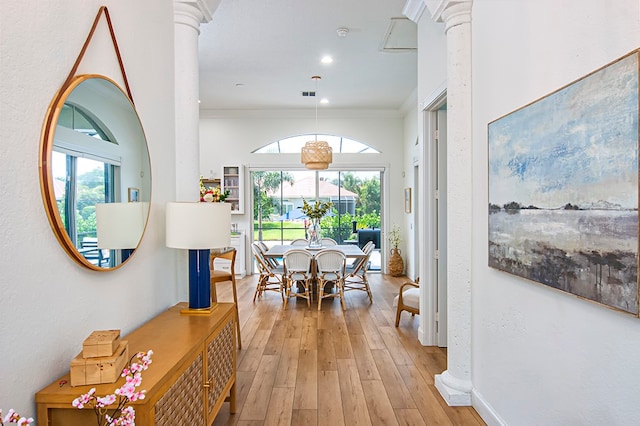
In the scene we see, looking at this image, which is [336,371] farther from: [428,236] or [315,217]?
[315,217]

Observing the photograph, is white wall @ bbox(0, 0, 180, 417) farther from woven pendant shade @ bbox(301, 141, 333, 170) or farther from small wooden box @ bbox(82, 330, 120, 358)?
woven pendant shade @ bbox(301, 141, 333, 170)

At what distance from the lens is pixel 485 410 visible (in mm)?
2504

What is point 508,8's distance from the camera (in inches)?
86.1

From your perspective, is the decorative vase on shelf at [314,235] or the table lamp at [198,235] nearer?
the table lamp at [198,235]

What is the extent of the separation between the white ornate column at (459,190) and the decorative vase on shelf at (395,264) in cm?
505

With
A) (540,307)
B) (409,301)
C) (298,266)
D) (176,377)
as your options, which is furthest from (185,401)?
(298,266)

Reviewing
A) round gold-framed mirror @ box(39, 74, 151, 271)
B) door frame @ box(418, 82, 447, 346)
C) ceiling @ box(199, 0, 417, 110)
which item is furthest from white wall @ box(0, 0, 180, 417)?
door frame @ box(418, 82, 447, 346)

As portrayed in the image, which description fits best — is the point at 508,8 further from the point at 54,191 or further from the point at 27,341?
the point at 27,341

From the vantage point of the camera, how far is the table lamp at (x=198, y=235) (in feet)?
7.11

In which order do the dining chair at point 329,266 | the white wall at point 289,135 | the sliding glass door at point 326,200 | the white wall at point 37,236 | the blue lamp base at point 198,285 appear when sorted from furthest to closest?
the sliding glass door at point 326,200
the white wall at point 289,135
the dining chair at point 329,266
the blue lamp base at point 198,285
the white wall at point 37,236

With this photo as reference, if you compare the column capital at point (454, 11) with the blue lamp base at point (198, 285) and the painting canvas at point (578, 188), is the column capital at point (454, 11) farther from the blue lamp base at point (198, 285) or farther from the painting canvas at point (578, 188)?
the blue lamp base at point (198, 285)

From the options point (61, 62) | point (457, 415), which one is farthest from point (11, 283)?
point (457, 415)

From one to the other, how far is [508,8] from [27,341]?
275 centimetres

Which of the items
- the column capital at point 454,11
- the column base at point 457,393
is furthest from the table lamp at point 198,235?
the column capital at point 454,11
